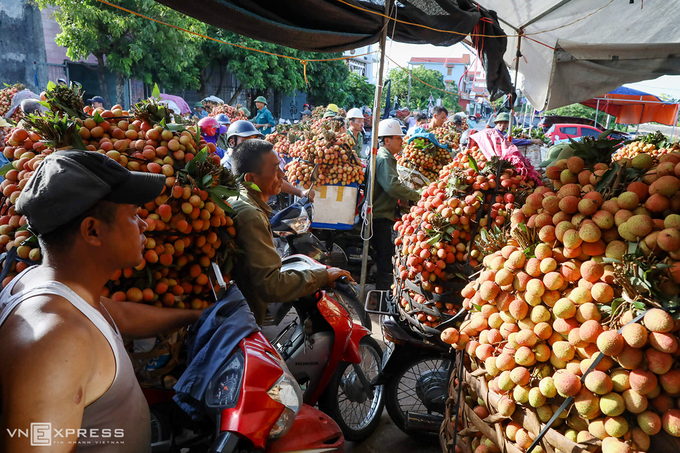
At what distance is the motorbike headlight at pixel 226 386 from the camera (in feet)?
5.18

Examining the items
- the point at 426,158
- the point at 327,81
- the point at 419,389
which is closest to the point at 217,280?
the point at 419,389

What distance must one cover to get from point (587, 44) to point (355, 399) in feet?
17.6

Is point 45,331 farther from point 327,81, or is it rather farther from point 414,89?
point 414,89

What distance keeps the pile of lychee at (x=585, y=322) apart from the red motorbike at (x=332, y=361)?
121 centimetres

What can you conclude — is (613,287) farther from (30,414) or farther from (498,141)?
(498,141)

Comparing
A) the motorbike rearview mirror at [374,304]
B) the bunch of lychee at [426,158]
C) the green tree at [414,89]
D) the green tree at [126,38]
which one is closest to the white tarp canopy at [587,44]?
the bunch of lychee at [426,158]

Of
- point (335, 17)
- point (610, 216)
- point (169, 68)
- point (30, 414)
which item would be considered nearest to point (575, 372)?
point (610, 216)

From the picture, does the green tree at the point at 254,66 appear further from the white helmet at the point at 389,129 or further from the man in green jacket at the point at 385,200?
the man in green jacket at the point at 385,200

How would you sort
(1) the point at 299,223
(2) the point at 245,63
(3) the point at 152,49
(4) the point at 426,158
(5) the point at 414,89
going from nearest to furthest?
1. (1) the point at 299,223
2. (4) the point at 426,158
3. (3) the point at 152,49
4. (2) the point at 245,63
5. (5) the point at 414,89

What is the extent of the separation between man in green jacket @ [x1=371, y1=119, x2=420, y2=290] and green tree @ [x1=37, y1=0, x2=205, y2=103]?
12.8 meters

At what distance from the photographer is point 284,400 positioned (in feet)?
5.38

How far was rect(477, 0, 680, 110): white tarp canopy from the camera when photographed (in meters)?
5.29

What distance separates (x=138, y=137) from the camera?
218 cm

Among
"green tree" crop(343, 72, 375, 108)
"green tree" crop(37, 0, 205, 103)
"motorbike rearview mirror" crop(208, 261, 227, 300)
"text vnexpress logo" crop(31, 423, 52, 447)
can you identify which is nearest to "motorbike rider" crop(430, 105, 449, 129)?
"motorbike rearview mirror" crop(208, 261, 227, 300)
